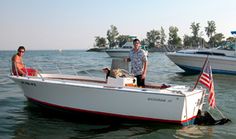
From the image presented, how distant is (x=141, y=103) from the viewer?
291 inches

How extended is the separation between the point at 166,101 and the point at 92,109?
1.97 metres

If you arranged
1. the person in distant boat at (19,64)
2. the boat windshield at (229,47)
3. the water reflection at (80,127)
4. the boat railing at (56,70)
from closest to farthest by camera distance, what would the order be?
the water reflection at (80,127) < the person in distant boat at (19,64) < the boat railing at (56,70) < the boat windshield at (229,47)

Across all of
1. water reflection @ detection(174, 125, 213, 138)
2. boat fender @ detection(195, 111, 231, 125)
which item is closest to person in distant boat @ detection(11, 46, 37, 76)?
water reflection @ detection(174, 125, 213, 138)

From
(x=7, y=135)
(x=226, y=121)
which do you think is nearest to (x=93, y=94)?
(x=7, y=135)

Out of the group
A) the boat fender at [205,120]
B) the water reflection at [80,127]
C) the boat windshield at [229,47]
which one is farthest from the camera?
the boat windshield at [229,47]

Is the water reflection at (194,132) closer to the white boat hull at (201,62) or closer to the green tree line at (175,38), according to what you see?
the white boat hull at (201,62)

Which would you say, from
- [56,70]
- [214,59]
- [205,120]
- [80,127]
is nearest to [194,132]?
[205,120]

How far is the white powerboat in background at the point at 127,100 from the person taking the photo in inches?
285

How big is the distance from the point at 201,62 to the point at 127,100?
13.9m

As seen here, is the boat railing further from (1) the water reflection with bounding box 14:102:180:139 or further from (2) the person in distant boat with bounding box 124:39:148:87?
(2) the person in distant boat with bounding box 124:39:148:87

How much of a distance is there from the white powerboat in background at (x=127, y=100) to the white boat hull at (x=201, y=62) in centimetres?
1255

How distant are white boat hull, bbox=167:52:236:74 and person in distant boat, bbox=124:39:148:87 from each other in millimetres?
12725

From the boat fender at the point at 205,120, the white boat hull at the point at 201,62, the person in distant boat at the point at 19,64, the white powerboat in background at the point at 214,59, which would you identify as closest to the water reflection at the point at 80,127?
the boat fender at the point at 205,120

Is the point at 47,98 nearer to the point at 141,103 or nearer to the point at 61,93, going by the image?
the point at 61,93
